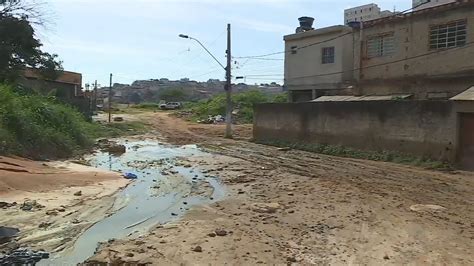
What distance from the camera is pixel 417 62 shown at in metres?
25.4

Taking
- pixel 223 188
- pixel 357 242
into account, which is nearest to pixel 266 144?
pixel 223 188

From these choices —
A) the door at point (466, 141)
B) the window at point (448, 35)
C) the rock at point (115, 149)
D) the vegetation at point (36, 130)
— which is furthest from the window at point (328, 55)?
the vegetation at point (36, 130)

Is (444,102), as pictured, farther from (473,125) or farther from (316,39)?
(316,39)

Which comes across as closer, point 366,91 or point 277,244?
point 277,244

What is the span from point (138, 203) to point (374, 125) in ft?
41.5

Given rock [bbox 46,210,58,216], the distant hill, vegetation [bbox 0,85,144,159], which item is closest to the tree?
vegetation [bbox 0,85,144,159]

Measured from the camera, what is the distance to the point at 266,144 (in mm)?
29828

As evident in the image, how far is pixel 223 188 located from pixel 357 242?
667 cm

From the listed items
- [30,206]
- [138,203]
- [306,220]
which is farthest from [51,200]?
[306,220]

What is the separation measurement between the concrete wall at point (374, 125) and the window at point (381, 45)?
5301 mm

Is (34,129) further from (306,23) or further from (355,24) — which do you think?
(306,23)

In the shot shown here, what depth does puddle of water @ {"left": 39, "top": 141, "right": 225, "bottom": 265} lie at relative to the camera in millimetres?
8312

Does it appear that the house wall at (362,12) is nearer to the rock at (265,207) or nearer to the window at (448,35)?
the window at (448,35)

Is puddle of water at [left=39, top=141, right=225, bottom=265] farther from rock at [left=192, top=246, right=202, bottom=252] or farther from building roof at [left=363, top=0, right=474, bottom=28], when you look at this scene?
building roof at [left=363, top=0, right=474, bottom=28]
